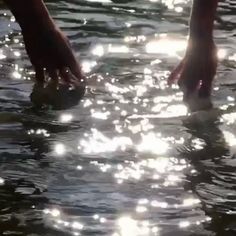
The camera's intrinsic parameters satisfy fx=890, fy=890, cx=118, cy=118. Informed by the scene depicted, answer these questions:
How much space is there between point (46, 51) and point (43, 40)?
4 centimetres

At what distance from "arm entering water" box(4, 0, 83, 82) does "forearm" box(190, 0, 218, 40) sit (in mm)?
378

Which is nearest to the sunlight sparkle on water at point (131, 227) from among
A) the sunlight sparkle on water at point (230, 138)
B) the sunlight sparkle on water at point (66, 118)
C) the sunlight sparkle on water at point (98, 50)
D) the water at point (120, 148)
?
the water at point (120, 148)

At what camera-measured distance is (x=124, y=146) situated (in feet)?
8.00

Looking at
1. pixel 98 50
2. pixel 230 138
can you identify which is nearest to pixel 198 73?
pixel 230 138

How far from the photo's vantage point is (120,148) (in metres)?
2.42

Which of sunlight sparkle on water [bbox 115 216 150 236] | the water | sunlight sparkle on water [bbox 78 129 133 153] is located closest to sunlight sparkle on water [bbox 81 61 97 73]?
the water

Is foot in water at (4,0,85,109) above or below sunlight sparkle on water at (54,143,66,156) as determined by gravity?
above

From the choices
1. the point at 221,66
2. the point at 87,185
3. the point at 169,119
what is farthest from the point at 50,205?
the point at 221,66

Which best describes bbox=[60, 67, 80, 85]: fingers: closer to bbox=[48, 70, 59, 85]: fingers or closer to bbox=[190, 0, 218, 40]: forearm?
bbox=[48, 70, 59, 85]: fingers

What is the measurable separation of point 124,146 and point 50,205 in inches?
15.7

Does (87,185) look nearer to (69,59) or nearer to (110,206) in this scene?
(110,206)

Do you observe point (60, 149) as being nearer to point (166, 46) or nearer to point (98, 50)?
point (98, 50)

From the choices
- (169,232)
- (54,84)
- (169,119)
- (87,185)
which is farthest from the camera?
(54,84)

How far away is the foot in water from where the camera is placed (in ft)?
8.59
